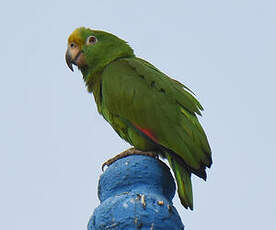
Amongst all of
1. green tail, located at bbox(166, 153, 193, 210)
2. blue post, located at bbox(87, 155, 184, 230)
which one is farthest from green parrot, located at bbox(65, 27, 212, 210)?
blue post, located at bbox(87, 155, 184, 230)

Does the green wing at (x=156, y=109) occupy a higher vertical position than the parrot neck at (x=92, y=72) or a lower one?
lower

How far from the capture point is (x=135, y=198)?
2.63 meters

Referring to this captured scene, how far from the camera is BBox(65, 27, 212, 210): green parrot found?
148 inches

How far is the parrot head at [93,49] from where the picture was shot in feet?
16.0

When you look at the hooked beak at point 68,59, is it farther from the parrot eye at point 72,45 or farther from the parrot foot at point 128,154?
the parrot foot at point 128,154

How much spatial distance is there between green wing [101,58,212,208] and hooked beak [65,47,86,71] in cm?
41

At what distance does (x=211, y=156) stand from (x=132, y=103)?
33.8 inches

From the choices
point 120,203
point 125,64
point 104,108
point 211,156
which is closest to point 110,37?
point 125,64

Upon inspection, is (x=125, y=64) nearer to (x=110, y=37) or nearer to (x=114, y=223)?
(x=110, y=37)

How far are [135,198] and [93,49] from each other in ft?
8.43

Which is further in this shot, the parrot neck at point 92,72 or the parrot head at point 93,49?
the parrot head at point 93,49

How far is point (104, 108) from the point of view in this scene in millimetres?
4398

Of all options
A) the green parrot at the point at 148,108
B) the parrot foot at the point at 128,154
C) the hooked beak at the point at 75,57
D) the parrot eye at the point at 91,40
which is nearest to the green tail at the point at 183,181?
the green parrot at the point at 148,108

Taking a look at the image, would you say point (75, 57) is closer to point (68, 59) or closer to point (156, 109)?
point (68, 59)
